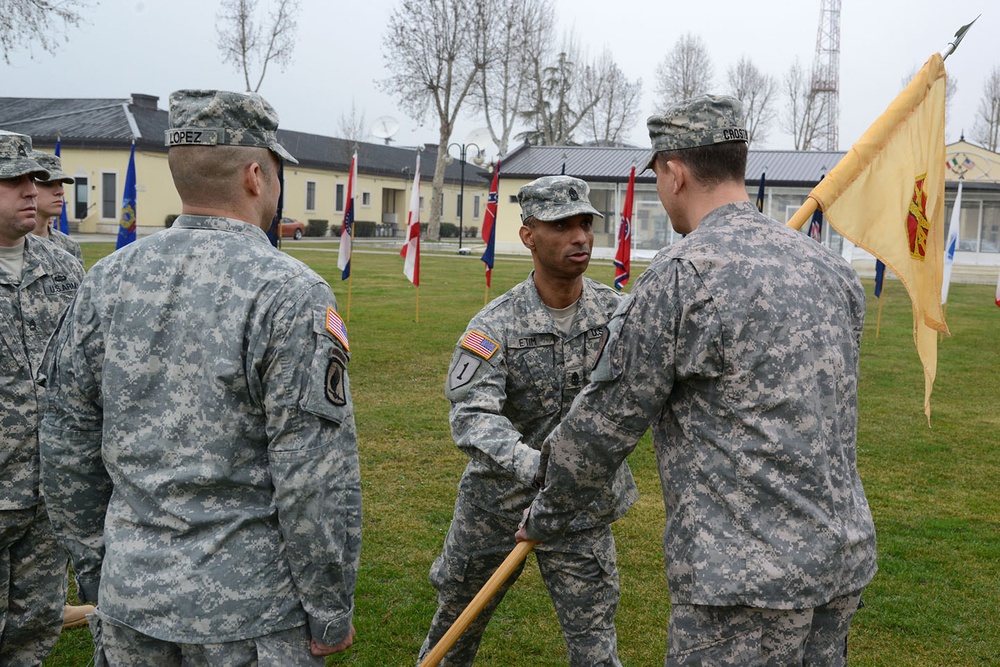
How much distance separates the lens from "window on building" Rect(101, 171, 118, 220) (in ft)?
155

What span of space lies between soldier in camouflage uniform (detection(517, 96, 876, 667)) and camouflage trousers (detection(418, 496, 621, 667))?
3.61 ft

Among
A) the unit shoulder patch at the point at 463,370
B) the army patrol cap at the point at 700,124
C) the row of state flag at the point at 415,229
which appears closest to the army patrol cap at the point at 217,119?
the army patrol cap at the point at 700,124

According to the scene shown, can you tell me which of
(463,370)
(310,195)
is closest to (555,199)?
(463,370)

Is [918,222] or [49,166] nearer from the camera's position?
[918,222]

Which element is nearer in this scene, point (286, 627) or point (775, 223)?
point (286, 627)

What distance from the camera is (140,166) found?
46844 mm

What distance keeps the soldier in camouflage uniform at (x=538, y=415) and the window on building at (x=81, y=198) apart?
160ft

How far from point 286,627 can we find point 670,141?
1.76m

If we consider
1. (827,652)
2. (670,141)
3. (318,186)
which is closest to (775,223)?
(670,141)

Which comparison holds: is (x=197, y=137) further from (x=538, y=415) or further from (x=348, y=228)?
(x=348, y=228)

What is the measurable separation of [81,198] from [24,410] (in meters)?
48.8

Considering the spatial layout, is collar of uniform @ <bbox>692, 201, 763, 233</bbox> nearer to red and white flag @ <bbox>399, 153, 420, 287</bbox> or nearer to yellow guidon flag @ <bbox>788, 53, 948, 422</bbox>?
yellow guidon flag @ <bbox>788, 53, 948, 422</bbox>

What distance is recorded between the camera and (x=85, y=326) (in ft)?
8.54

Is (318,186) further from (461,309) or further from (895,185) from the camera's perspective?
(895,185)
